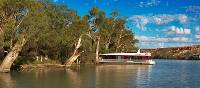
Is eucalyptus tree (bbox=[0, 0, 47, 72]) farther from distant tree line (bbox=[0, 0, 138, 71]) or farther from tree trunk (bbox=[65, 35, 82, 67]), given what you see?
tree trunk (bbox=[65, 35, 82, 67])

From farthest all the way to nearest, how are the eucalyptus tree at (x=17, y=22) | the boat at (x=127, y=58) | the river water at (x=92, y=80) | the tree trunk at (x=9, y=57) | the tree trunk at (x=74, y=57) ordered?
the boat at (x=127, y=58) < the tree trunk at (x=74, y=57) < the tree trunk at (x=9, y=57) < the eucalyptus tree at (x=17, y=22) < the river water at (x=92, y=80)

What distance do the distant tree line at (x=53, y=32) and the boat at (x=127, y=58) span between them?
12.9 ft

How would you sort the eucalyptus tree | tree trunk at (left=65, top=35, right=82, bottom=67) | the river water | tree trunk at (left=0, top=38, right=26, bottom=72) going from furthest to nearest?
tree trunk at (left=65, top=35, right=82, bottom=67) < tree trunk at (left=0, top=38, right=26, bottom=72) < the eucalyptus tree < the river water

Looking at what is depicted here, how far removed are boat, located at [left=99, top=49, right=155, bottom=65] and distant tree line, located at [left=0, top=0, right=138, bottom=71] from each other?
3.95 metres

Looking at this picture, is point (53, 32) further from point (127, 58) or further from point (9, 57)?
point (127, 58)

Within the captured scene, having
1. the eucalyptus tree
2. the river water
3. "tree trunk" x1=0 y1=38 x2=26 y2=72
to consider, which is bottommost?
the river water

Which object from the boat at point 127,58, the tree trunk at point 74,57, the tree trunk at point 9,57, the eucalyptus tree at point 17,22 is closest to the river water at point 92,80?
the tree trunk at point 9,57

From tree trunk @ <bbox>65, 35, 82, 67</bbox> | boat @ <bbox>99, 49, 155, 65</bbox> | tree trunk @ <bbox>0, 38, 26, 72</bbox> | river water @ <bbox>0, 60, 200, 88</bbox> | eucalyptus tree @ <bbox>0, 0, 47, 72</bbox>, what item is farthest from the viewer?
boat @ <bbox>99, 49, 155, 65</bbox>

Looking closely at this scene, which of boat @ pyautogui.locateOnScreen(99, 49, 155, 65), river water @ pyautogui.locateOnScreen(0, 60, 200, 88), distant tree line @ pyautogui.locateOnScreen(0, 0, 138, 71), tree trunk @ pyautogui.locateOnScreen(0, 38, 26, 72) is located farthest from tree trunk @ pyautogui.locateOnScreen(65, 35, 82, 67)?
tree trunk @ pyautogui.locateOnScreen(0, 38, 26, 72)

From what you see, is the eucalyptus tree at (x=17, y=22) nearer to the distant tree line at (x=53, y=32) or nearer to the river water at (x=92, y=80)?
the distant tree line at (x=53, y=32)

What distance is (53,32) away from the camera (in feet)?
277

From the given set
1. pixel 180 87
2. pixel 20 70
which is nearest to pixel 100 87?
pixel 180 87

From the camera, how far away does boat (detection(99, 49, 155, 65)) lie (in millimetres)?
113812

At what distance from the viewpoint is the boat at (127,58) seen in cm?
11381
